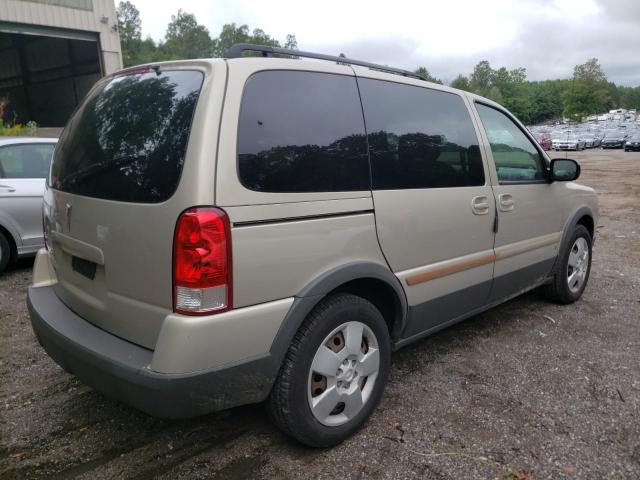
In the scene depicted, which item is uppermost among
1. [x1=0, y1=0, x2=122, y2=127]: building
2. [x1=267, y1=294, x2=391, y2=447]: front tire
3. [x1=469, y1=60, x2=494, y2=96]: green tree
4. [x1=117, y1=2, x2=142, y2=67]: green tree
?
[x1=117, y1=2, x2=142, y2=67]: green tree

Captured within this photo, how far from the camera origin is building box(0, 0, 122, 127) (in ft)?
48.9

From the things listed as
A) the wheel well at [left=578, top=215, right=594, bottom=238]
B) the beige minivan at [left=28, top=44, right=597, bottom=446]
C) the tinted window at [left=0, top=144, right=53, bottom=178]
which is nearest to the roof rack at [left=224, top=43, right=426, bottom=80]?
the beige minivan at [left=28, top=44, right=597, bottom=446]

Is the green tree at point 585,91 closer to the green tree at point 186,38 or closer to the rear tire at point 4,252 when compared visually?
the green tree at point 186,38

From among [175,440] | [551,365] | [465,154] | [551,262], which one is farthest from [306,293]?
[551,262]

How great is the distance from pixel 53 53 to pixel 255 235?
26463mm

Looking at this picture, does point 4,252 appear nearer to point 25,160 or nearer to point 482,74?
point 25,160

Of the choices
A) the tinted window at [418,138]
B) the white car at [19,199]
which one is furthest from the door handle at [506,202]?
the white car at [19,199]

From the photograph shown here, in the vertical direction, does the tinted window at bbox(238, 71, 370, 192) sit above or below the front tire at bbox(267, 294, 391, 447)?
above

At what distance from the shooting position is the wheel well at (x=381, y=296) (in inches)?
104

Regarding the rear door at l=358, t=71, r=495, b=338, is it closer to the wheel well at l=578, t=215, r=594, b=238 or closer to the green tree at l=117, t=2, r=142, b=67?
the wheel well at l=578, t=215, r=594, b=238

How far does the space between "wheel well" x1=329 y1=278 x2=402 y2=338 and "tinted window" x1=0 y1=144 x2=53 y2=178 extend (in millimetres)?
4484

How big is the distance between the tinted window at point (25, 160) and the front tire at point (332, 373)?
4.59 meters

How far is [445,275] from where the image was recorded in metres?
3.13

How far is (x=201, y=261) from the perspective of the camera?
2016 mm
